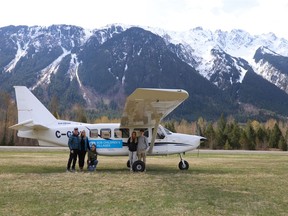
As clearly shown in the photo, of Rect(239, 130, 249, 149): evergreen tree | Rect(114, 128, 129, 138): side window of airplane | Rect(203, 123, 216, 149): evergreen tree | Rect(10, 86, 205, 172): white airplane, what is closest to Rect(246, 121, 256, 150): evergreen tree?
Rect(239, 130, 249, 149): evergreen tree

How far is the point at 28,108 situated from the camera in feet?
61.5

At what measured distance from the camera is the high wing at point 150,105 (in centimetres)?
1423

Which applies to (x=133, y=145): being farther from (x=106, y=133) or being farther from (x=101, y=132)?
(x=101, y=132)

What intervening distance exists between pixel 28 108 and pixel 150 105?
6.35 metres

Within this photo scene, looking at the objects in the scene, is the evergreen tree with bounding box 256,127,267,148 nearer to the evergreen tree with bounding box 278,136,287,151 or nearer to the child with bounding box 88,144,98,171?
the evergreen tree with bounding box 278,136,287,151

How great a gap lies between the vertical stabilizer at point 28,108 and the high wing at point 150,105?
3.96m

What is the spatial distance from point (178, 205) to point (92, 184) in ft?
→ 13.0

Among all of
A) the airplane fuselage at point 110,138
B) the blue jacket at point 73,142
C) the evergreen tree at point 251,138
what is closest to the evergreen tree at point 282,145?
the evergreen tree at point 251,138

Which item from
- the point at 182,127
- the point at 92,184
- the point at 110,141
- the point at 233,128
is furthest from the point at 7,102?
the point at 92,184

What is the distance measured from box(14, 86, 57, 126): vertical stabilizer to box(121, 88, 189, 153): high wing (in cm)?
396

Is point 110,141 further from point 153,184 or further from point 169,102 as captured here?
point 153,184

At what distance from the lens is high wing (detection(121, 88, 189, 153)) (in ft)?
46.7

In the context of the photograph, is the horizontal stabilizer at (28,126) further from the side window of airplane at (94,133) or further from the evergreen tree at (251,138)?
the evergreen tree at (251,138)

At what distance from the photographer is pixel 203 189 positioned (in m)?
12.3
